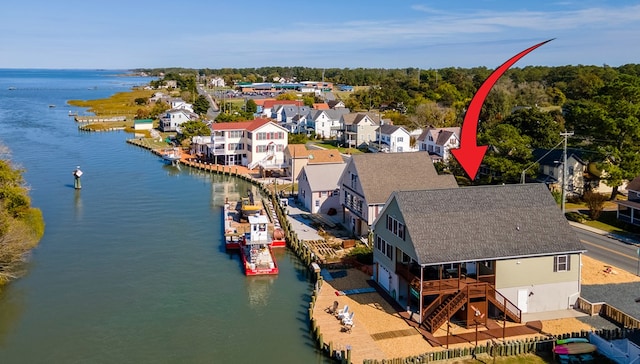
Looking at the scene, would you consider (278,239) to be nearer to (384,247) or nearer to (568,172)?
(384,247)

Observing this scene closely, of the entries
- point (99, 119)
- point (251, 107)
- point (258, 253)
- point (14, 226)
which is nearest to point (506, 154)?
point (258, 253)

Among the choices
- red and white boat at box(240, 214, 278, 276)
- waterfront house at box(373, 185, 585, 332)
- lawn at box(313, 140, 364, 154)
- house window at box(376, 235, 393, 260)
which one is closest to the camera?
waterfront house at box(373, 185, 585, 332)

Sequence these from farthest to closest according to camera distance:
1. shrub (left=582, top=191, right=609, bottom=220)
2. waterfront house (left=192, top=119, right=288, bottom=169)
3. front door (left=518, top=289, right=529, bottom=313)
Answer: waterfront house (left=192, top=119, right=288, bottom=169)
shrub (left=582, top=191, right=609, bottom=220)
front door (left=518, top=289, right=529, bottom=313)

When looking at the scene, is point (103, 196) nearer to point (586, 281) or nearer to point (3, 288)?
point (3, 288)

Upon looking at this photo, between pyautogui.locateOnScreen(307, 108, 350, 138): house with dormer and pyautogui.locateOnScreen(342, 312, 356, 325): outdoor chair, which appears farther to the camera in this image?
pyautogui.locateOnScreen(307, 108, 350, 138): house with dormer

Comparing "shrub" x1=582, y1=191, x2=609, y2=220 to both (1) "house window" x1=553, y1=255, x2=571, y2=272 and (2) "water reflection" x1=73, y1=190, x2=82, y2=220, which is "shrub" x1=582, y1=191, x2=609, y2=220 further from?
(2) "water reflection" x1=73, y1=190, x2=82, y2=220

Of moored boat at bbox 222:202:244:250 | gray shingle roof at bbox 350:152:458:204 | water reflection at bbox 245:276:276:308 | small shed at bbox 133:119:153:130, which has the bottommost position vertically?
water reflection at bbox 245:276:276:308

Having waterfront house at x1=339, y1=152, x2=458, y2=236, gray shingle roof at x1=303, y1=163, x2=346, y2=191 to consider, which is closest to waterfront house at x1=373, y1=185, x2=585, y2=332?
waterfront house at x1=339, y1=152, x2=458, y2=236

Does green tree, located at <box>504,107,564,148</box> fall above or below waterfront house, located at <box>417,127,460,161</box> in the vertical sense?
above

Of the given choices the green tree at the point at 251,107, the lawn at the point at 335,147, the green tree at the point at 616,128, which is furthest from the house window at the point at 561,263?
the green tree at the point at 251,107
